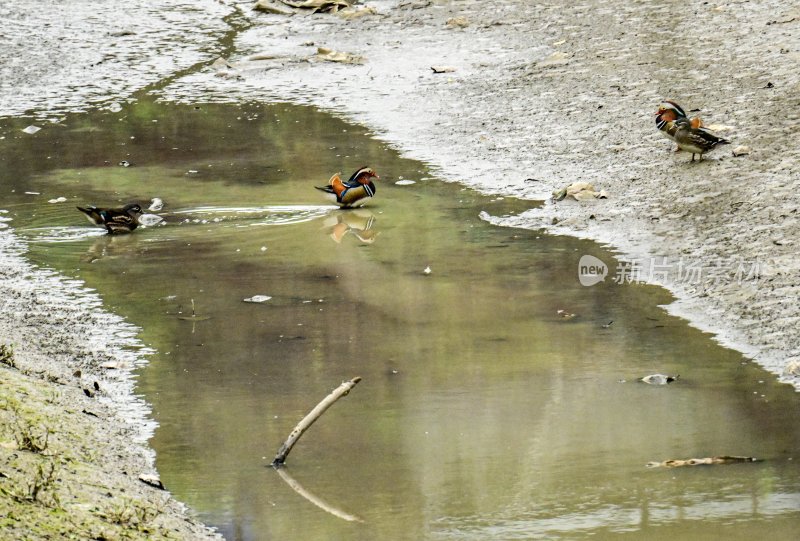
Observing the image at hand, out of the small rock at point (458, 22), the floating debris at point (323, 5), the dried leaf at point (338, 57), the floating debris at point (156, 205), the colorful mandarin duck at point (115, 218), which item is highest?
the small rock at point (458, 22)

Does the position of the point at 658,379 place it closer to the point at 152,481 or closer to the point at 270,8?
the point at 152,481

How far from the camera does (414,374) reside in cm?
624

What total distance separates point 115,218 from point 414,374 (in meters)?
3.66

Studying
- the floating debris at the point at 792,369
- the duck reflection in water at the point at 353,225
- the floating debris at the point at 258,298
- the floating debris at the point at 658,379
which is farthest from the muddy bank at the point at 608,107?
the floating debris at the point at 258,298

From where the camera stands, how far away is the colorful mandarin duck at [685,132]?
9625 mm

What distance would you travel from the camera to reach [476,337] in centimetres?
A: 678

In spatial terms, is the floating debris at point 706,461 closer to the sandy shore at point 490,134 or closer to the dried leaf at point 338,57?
the sandy shore at point 490,134

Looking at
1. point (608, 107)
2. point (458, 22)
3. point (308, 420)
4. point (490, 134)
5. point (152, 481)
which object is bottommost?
point (152, 481)

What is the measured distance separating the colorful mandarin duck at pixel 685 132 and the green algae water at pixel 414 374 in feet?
4.51

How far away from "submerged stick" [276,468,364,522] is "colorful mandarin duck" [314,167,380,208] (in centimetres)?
461

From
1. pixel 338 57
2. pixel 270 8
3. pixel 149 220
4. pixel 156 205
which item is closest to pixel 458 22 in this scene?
pixel 338 57

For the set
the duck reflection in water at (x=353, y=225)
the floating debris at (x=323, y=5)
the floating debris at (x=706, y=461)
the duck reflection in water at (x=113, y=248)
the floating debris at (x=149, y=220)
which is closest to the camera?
the floating debris at (x=706, y=461)

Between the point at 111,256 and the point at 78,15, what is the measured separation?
33.4 ft

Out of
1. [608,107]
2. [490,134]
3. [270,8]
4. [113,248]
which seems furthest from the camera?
[270,8]
